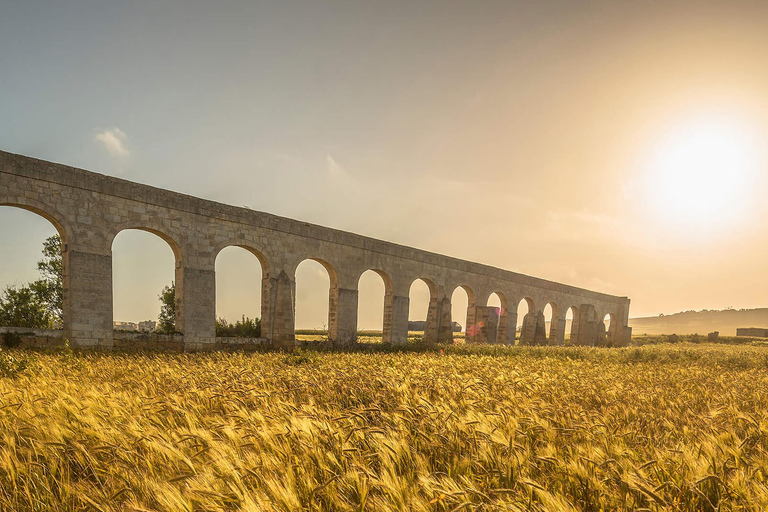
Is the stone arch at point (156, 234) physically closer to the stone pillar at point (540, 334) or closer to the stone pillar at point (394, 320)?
the stone pillar at point (394, 320)

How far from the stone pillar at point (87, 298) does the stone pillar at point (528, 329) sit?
21440mm

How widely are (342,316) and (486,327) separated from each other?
25.3 feet

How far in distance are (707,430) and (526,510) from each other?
8.38ft

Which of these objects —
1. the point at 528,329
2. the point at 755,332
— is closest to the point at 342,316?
the point at 528,329

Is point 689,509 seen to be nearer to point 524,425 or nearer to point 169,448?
point 524,425

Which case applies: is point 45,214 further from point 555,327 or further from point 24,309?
point 555,327

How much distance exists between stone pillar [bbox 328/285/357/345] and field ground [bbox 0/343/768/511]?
11880 millimetres

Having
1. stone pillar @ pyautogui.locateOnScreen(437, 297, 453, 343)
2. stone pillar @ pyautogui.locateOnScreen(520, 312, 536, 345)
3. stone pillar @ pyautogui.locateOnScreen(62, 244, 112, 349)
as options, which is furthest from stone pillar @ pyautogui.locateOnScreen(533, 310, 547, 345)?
stone pillar @ pyautogui.locateOnScreen(62, 244, 112, 349)

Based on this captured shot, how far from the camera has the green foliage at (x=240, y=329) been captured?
14766 millimetres

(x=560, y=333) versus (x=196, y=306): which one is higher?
(x=196, y=306)

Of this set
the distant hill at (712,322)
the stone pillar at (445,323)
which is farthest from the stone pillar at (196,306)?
A: the distant hill at (712,322)

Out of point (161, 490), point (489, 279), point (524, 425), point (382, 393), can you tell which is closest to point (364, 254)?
point (489, 279)

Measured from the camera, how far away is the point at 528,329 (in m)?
26.6

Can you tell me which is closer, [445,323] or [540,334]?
[445,323]
